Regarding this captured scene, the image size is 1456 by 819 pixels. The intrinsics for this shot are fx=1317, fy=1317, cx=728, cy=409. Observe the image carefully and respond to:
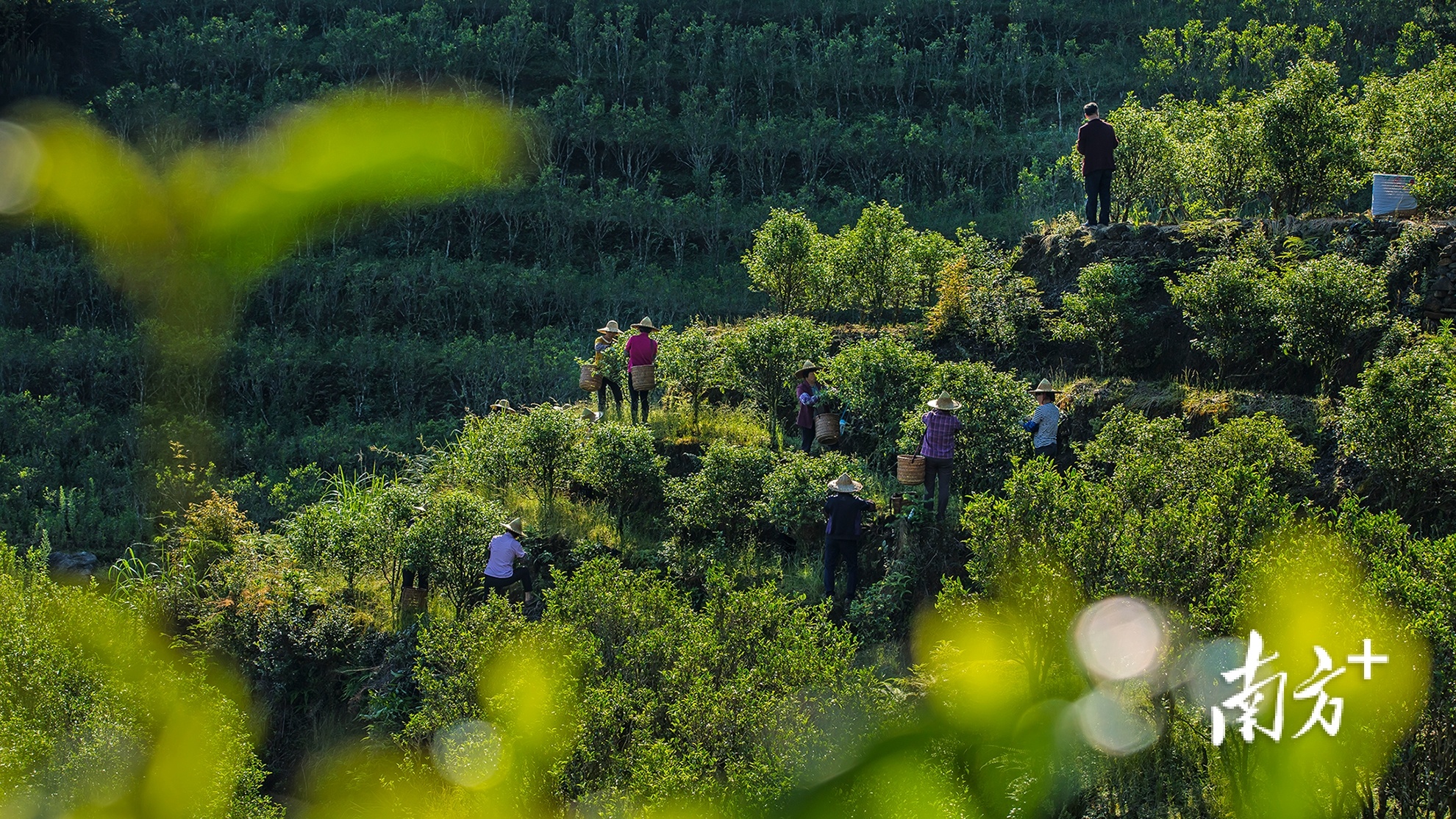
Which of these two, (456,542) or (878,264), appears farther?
(878,264)

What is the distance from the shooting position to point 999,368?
15406 mm

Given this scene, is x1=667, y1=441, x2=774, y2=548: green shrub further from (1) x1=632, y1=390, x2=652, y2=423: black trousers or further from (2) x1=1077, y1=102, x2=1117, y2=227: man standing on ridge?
(2) x1=1077, y1=102, x2=1117, y2=227: man standing on ridge

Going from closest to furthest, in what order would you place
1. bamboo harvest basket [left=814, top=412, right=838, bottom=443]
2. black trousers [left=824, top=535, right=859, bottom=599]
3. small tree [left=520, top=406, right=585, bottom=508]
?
black trousers [left=824, top=535, right=859, bottom=599]
bamboo harvest basket [left=814, top=412, right=838, bottom=443]
small tree [left=520, top=406, right=585, bottom=508]

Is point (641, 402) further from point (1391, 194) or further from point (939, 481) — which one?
point (1391, 194)

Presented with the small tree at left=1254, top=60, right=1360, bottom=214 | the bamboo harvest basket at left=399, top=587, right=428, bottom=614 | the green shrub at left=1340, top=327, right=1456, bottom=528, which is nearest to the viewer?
the green shrub at left=1340, top=327, right=1456, bottom=528

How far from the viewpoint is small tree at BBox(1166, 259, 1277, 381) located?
43.0ft

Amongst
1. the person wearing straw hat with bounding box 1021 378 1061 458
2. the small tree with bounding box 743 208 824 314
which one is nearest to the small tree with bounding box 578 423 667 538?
the person wearing straw hat with bounding box 1021 378 1061 458

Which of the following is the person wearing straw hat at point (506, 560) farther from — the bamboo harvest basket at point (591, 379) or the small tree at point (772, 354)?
the bamboo harvest basket at point (591, 379)

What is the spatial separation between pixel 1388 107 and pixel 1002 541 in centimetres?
1226

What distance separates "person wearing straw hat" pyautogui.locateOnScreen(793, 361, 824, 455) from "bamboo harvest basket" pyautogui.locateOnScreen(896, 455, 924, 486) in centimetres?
191

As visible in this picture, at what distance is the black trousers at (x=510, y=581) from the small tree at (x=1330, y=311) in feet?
25.1

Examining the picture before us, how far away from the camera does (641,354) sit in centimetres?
1562

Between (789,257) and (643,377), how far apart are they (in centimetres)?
450

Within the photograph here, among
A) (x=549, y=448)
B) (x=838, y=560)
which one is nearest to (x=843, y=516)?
(x=838, y=560)
